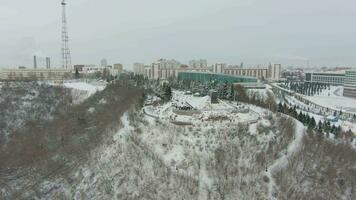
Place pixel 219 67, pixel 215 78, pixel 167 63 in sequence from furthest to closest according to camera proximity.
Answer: pixel 219 67 < pixel 167 63 < pixel 215 78

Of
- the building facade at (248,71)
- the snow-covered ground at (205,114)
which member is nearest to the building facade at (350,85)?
the building facade at (248,71)

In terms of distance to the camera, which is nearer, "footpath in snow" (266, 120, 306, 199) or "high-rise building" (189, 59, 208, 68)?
"footpath in snow" (266, 120, 306, 199)

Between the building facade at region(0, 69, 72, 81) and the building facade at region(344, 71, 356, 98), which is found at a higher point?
the building facade at region(0, 69, 72, 81)

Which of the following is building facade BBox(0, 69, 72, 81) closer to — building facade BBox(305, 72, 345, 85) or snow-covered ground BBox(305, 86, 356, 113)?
snow-covered ground BBox(305, 86, 356, 113)

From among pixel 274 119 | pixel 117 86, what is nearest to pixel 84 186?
pixel 274 119

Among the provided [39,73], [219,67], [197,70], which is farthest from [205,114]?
[219,67]

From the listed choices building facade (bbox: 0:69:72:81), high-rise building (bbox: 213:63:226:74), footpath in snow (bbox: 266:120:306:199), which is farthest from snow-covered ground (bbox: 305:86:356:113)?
building facade (bbox: 0:69:72:81)

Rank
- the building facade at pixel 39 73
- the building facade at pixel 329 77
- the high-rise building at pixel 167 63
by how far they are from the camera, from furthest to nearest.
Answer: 1. the building facade at pixel 329 77
2. the high-rise building at pixel 167 63
3. the building facade at pixel 39 73

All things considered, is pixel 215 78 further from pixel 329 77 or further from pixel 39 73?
pixel 329 77

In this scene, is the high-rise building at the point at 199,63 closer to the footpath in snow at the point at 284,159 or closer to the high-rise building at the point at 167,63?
the high-rise building at the point at 167,63

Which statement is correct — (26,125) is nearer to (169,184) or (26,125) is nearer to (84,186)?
(84,186)

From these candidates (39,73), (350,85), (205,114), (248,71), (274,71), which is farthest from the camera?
(274,71)
